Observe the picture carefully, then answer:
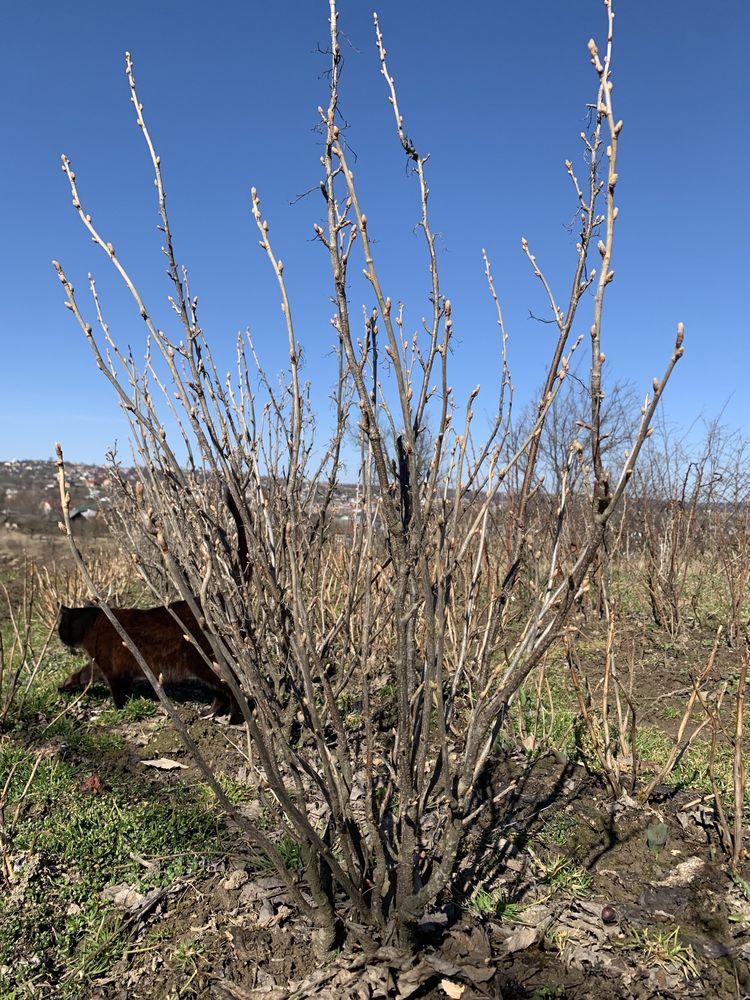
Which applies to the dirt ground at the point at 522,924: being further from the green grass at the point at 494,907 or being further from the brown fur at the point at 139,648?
the brown fur at the point at 139,648

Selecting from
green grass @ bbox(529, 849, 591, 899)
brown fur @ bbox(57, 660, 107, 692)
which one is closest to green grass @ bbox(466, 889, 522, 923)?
green grass @ bbox(529, 849, 591, 899)

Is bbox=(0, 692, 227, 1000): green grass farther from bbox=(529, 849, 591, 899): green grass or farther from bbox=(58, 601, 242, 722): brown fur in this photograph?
bbox=(529, 849, 591, 899): green grass

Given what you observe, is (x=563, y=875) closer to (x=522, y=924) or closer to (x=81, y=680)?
(x=522, y=924)

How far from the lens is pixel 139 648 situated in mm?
4195

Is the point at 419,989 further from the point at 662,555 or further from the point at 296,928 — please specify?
the point at 662,555

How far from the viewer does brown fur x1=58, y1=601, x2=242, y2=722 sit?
393 centimetres

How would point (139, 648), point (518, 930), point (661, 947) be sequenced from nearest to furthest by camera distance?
point (661, 947) → point (518, 930) → point (139, 648)

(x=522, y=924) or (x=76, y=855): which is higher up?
(x=522, y=924)

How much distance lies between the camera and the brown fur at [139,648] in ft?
12.9

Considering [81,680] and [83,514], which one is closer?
[81,680]

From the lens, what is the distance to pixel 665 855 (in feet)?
8.21

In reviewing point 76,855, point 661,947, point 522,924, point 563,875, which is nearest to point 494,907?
point 522,924

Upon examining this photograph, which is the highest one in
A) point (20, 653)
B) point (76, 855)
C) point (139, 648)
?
→ point (139, 648)

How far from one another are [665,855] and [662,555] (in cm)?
405
